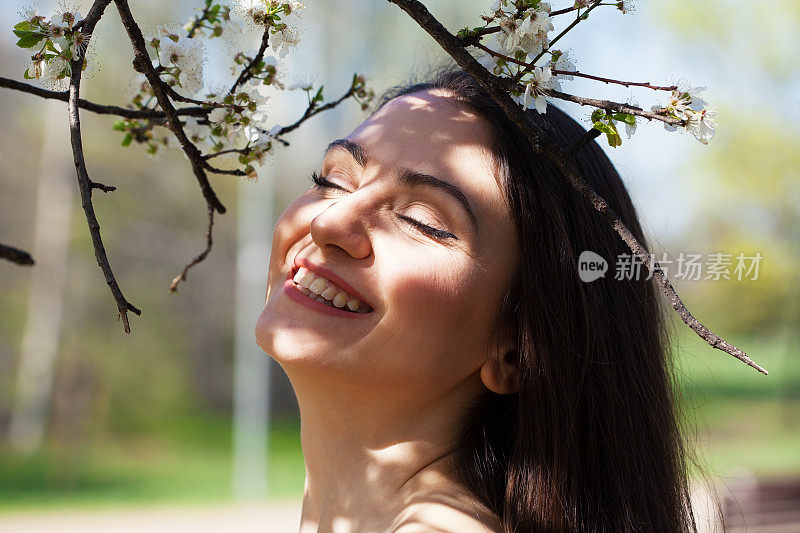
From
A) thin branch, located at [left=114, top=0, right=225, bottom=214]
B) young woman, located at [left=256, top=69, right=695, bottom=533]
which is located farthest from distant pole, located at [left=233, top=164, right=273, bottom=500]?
thin branch, located at [left=114, top=0, right=225, bottom=214]

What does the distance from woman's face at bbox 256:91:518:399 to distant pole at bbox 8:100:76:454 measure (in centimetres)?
1738

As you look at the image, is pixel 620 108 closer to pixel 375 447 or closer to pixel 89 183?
pixel 89 183

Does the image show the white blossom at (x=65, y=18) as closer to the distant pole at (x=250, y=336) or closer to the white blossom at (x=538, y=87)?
the white blossom at (x=538, y=87)

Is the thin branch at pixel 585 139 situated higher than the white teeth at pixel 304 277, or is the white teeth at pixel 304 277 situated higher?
the thin branch at pixel 585 139

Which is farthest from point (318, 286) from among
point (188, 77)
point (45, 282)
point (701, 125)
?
point (45, 282)

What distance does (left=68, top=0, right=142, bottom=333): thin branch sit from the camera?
106 centimetres

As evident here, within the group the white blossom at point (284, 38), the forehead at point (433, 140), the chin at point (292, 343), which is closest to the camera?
the white blossom at point (284, 38)

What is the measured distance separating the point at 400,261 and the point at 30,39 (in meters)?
0.82

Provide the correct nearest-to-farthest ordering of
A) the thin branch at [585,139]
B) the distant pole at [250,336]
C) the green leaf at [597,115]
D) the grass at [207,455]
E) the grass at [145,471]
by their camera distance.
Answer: the thin branch at [585,139] < the green leaf at [597,115] < the grass at [145,471] < the grass at [207,455] < the distant pole at [250,336]

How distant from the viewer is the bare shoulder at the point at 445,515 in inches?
66.1

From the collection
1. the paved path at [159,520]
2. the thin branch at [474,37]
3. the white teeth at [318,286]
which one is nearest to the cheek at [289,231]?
the white teeth at [318,286]

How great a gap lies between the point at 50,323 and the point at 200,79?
17.9 metres

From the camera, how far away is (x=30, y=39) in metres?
1.31

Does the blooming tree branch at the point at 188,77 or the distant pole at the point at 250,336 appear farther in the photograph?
the distant pole at the point at 250,336
